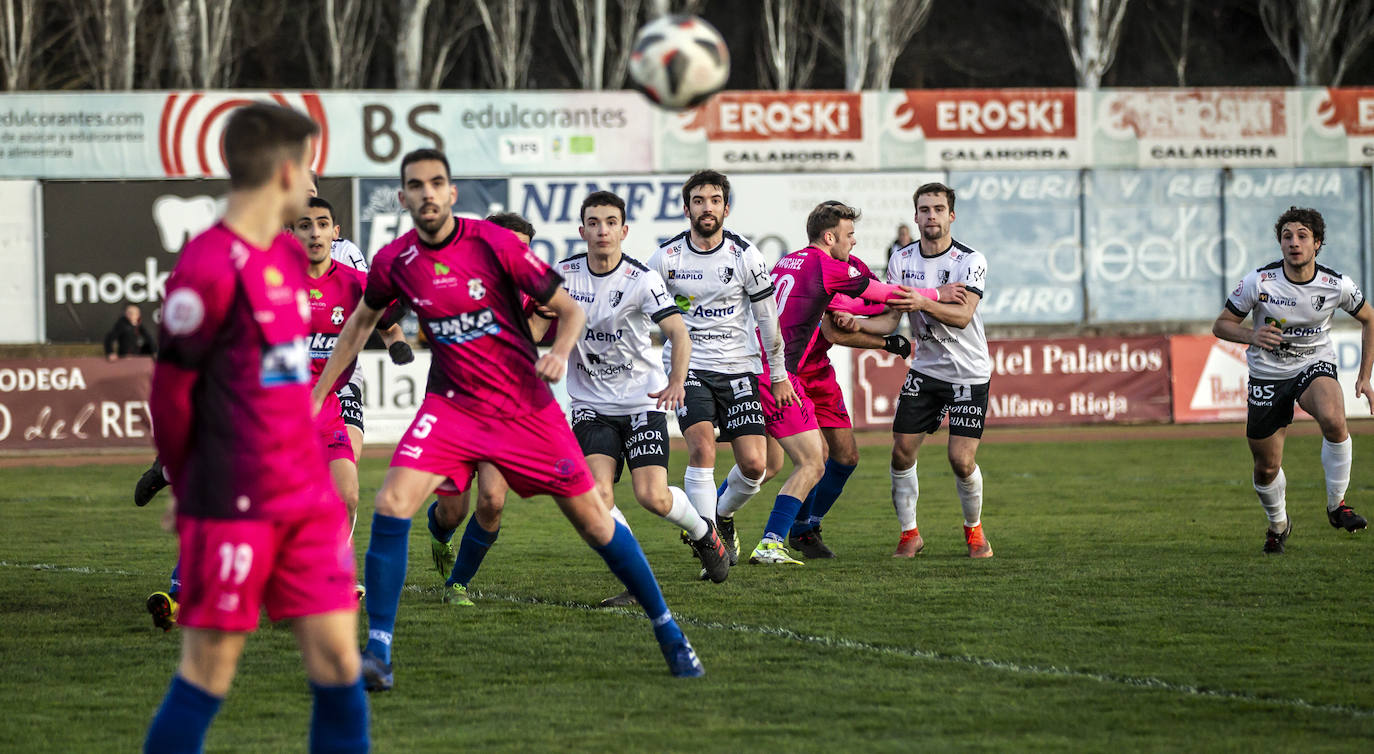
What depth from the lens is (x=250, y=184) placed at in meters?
3.96

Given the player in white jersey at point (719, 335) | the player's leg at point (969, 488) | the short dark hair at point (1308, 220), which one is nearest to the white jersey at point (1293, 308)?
the short dark hair at point (1308, 220)

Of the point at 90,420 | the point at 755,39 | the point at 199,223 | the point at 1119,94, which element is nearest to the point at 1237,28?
the point at 755,39

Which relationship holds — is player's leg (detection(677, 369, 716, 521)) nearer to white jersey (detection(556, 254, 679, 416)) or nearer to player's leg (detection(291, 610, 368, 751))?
white jersey (detection(556, 254, 679, 416))

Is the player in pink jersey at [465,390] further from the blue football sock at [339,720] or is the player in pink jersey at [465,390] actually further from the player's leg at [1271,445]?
the player's leg at [1271,445]

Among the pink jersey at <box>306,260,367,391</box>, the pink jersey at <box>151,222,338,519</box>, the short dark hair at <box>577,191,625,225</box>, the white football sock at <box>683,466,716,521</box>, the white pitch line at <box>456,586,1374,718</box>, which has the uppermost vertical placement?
the short dark hair at <box>577,191,625,225</box>

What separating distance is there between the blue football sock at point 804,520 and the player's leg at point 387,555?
433 centimetres

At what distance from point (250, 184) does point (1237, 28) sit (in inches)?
1910

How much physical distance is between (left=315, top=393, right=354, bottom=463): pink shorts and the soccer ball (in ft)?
7.30

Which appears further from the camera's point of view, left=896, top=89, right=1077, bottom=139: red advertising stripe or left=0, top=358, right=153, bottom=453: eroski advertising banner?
left=896, top=89, right=1077, bottom=139: red advertising stripe

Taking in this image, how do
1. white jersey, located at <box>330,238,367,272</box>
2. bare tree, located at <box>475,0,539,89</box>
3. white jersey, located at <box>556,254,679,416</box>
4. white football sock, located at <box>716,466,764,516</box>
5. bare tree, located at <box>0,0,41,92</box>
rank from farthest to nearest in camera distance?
→ bare tree, located at <box>475,0,539,89</box>
bare tree, located at <box>0,0,41,92</box>
white football sock, located at <box>716,466,764,516</box>
white jersey, located at <box>330,238,367,272</box>
white jersey, located at <box>556,254,679,416</box>

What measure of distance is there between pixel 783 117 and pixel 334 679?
926 inches

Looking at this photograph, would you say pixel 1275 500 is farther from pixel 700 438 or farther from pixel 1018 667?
pixel 1018 667

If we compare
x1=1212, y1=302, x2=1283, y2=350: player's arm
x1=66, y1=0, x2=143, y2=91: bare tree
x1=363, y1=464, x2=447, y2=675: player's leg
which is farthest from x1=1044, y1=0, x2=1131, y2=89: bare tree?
x1=363, y1=464, x2=447, y2=675: player's leg

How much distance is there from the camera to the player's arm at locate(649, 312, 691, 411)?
7258 mm
